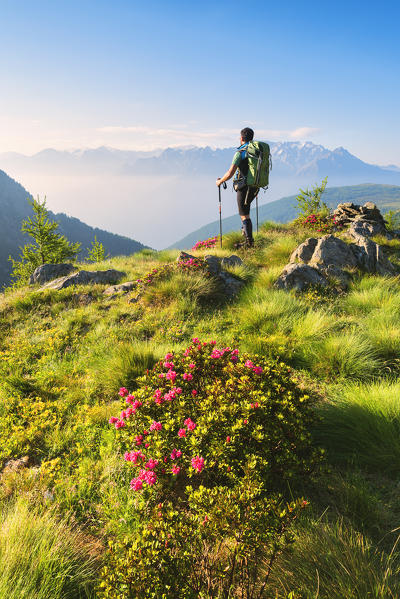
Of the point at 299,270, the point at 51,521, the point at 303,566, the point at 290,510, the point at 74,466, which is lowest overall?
the point at 74,466

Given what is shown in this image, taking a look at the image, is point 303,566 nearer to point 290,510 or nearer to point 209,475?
point 290,510

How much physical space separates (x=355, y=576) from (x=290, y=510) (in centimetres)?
51

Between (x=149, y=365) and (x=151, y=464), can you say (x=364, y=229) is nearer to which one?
(x=149, y=365)

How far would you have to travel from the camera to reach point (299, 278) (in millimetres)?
8383

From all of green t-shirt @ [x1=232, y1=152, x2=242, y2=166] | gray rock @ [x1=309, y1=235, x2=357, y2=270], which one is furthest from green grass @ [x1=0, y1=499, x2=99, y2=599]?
green t-shirt @ [x1=232, y1=152, x2=242, y2=166]

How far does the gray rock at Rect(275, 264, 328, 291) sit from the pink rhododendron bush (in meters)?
4.73

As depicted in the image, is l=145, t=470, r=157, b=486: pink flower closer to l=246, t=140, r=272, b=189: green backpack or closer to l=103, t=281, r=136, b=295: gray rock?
l=103, t=281, r=136, b=295: gray rock

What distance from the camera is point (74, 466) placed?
11.9 feet

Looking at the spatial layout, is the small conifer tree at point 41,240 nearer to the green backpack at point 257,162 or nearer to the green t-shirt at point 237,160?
the green t-shirt at point 237,160

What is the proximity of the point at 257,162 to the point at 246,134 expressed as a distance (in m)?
1.28

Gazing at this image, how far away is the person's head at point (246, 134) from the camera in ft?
34.1

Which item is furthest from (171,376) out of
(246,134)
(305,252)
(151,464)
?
(246,134)

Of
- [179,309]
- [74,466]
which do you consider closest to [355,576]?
[74,466]

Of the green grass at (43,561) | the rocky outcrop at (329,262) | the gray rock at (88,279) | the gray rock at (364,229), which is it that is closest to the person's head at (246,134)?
the rocky outcrop at (329,262)
